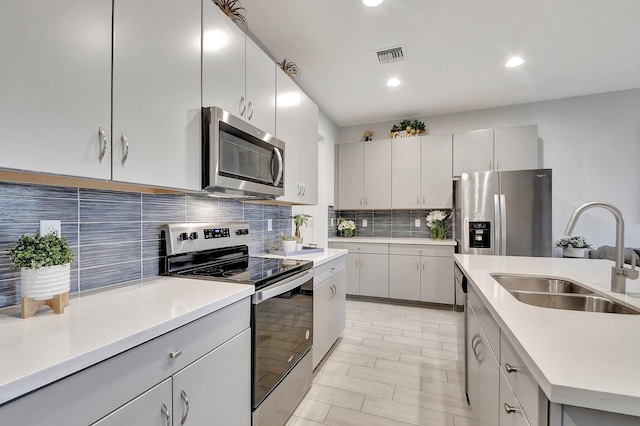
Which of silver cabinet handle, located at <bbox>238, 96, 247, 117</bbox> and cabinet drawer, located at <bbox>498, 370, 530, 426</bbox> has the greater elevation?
silver cabinet handle, located at <bbox>238, 96, 247, 117</bbox>

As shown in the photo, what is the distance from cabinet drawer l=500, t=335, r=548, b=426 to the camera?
0.64 m

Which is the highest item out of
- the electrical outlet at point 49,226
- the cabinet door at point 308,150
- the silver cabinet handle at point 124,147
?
the cabinet door at point 308,150

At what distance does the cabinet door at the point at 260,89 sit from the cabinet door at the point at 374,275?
8.45 ft

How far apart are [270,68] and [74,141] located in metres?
1.42

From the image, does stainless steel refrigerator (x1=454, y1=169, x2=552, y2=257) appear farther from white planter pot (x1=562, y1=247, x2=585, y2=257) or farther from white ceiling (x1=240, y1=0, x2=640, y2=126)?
white ceiling (x1=240, y1=0, x2=640, y2=126)

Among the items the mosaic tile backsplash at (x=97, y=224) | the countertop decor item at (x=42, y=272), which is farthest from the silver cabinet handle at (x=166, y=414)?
the mosaic tile backsplash at (x=97, y=224)

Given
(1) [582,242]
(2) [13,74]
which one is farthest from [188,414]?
(1) [582,242]

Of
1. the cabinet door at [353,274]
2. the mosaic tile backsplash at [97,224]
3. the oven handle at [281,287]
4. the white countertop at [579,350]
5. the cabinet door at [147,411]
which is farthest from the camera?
the cabinet door at [353,274]

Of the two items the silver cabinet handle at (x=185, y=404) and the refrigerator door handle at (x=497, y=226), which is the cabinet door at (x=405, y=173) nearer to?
the refrigerator door handle at (x=497, y=226)

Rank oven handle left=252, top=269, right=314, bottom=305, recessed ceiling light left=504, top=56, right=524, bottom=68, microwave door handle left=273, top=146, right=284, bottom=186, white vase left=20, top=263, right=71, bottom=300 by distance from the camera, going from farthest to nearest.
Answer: recessed ceiling light left=504, top=56, right=524, bottom=68 < microwave door handle left=273, top=146, right=284, bottom=186 < oven handle left=252, top=269, right=314, bottom=305 < white vase left=20, top=263, right=71, bottom=300

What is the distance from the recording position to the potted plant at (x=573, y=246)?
11.1 ft

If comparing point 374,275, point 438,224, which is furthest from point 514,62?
point 374,275

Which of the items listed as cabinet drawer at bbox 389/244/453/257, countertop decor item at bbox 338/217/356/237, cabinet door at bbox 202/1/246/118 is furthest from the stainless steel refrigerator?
cabinet door at bbox 202/1/246/118

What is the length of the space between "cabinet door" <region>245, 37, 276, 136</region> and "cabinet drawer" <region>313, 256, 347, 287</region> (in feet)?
3.51
